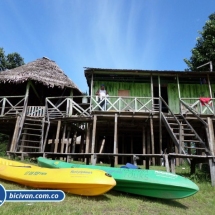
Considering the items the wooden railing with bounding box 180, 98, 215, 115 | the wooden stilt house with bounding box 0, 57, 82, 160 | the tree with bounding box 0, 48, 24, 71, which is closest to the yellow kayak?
the wooden stilt house with bounding box 0, 57, 82, 160

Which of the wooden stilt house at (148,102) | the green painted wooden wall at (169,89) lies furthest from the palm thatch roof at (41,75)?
the green painted wooden wall at (169,89)

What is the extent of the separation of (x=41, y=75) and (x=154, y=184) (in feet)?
33.8

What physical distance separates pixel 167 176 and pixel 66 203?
90.2 inches

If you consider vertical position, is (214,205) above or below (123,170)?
below

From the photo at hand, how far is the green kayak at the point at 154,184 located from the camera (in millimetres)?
4453

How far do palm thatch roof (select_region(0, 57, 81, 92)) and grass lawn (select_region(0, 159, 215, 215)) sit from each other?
7.72m

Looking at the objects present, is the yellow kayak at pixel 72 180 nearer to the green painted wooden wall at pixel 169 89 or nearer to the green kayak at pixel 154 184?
the green kayak at pixel 154 184

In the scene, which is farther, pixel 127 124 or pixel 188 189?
pixel 127 124

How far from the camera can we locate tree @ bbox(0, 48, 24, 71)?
1052 inches

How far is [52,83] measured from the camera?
12.3m

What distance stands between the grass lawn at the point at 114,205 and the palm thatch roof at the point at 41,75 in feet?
25.3

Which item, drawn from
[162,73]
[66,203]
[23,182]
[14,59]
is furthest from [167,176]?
[14,59]

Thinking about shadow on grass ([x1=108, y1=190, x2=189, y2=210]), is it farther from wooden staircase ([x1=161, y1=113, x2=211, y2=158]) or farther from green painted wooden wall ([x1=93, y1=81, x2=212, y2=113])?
green painted wooden wall ([x1=93, y1=81, x2=212, y2=113])

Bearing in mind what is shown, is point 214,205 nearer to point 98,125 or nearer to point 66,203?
point 66,203
